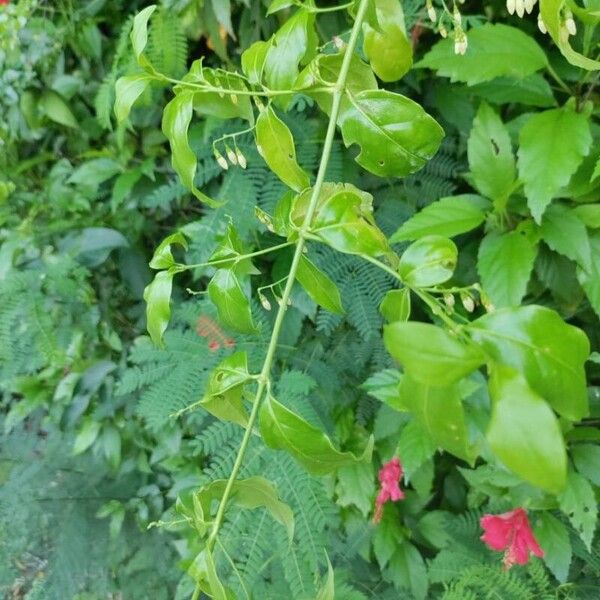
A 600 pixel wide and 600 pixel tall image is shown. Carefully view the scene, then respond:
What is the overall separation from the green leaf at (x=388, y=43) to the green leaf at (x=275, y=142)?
68 millimetres

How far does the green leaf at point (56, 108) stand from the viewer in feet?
4.14

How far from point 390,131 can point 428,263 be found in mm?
94

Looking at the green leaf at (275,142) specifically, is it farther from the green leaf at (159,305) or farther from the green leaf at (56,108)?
the green leaf at (56,108)

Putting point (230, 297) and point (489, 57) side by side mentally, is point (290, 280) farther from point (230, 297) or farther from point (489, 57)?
point (489, 57)

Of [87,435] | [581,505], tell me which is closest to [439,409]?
[581,505]

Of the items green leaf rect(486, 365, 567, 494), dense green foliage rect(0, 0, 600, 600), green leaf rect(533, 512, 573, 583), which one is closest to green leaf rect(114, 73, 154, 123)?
dense green foliage rect(0, 0, 600, 600)

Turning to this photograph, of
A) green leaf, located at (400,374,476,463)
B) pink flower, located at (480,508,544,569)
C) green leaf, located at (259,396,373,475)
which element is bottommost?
pink flower, located at (480,508,544,569)

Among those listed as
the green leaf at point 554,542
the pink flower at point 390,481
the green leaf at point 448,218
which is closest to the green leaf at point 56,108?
the green leaf at point 448,218

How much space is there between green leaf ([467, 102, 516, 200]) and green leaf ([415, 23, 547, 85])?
65mm

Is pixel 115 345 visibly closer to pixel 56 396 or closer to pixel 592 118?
pixel 56 396

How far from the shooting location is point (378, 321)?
3.21 ft

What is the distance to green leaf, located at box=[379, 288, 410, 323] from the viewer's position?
0.36 meters

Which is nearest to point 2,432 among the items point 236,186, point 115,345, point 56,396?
point 56,396

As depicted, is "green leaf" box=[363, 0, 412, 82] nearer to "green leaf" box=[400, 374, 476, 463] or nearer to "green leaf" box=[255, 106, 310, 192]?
"green leaf" box=[255, 106, 310, 192]
